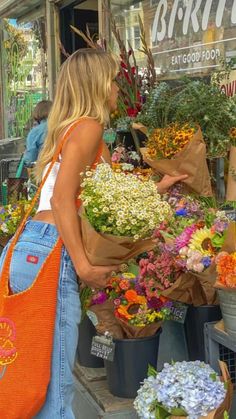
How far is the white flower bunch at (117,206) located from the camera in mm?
2021

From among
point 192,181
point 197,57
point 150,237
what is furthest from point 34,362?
point 197,57

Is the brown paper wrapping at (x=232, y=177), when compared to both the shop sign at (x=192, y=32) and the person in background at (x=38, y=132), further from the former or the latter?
the person in background at (x=38, y=132)

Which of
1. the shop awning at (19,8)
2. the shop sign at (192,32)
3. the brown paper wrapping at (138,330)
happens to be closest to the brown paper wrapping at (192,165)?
the brown paper wrapping at (138,330)

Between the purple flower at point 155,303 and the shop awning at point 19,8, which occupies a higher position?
the shop awning at point 19,8

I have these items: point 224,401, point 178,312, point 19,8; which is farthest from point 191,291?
point 19,8

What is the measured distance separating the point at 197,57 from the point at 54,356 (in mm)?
3019

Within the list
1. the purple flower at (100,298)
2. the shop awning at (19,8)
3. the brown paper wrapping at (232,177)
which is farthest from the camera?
the shop awning at (19,8)

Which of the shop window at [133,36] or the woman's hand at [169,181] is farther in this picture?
the shop window at [133,36]

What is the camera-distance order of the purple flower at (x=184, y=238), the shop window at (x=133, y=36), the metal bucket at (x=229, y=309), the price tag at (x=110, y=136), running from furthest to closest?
the shop window at (x=133, y=36), the price tag at (x=110, y=136), the purple flower at (x=184, y=238), the metal bucket at (x=229, y=309)

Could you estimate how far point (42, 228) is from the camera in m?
2.23

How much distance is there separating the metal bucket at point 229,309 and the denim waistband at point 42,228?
0.69 meters

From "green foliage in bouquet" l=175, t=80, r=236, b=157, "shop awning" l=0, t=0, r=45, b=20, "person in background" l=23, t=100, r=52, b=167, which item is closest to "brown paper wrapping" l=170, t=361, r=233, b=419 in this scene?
"green foliage in bouquet" l=175, t=80, r=236, b=157

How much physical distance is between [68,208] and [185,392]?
0.78 metres

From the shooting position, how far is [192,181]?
2990mm
